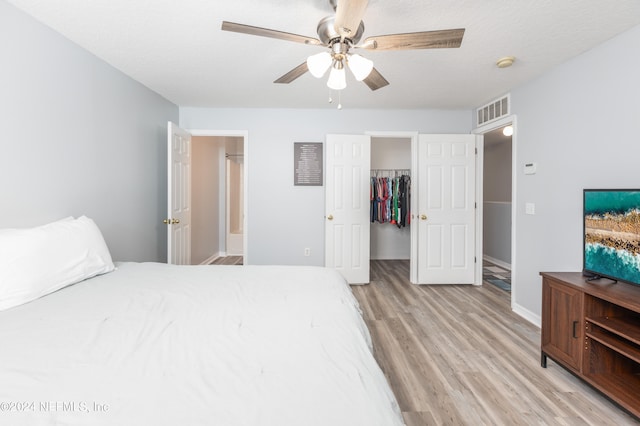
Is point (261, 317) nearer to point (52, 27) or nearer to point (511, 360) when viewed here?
point (511, 360)

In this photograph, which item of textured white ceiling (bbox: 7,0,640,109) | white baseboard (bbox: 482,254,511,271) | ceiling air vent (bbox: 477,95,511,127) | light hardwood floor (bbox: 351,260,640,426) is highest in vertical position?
textured white ceiling (bbox: 7,0,640,109)

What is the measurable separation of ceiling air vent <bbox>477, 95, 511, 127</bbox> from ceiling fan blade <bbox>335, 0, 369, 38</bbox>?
8.53 feet

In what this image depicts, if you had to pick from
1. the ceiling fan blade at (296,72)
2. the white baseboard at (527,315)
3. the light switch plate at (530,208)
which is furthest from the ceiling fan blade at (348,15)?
the white baseboard at (527,315)

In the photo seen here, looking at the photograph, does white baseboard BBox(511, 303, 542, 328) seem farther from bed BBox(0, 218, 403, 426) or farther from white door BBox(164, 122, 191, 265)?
white door BBox(164, 122, 191, 265)

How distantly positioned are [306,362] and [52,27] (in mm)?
2805

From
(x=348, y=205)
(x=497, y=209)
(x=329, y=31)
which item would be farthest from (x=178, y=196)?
(x=497, y=209)

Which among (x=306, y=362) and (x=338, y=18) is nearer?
(x=306, y=362)

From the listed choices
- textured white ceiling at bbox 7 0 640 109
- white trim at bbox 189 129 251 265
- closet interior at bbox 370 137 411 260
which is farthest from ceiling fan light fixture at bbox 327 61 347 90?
closet interior at bbox 370 137 411 260

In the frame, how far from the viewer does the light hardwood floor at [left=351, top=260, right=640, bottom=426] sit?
1.61 metres

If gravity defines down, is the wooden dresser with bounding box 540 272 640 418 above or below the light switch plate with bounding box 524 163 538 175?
below

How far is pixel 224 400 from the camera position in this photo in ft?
2.41

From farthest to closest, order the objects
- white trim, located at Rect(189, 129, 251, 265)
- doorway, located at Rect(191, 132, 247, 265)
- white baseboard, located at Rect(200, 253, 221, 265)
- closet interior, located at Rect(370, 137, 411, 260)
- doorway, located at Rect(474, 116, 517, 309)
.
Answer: closet interior, located at Rect(370, 137, 411, 260)
white baseboard, located at Rect(200, 253, 221, 265)
doorway, located at Rect(474, 116, 517, 309)
doorway, located at Rect(191, 132, 247, 265)
white trim, located at Rect(189, 129, 251, 265)

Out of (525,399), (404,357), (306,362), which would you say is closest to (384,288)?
(404,357)

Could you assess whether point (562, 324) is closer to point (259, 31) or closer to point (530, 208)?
point (530, 208)
